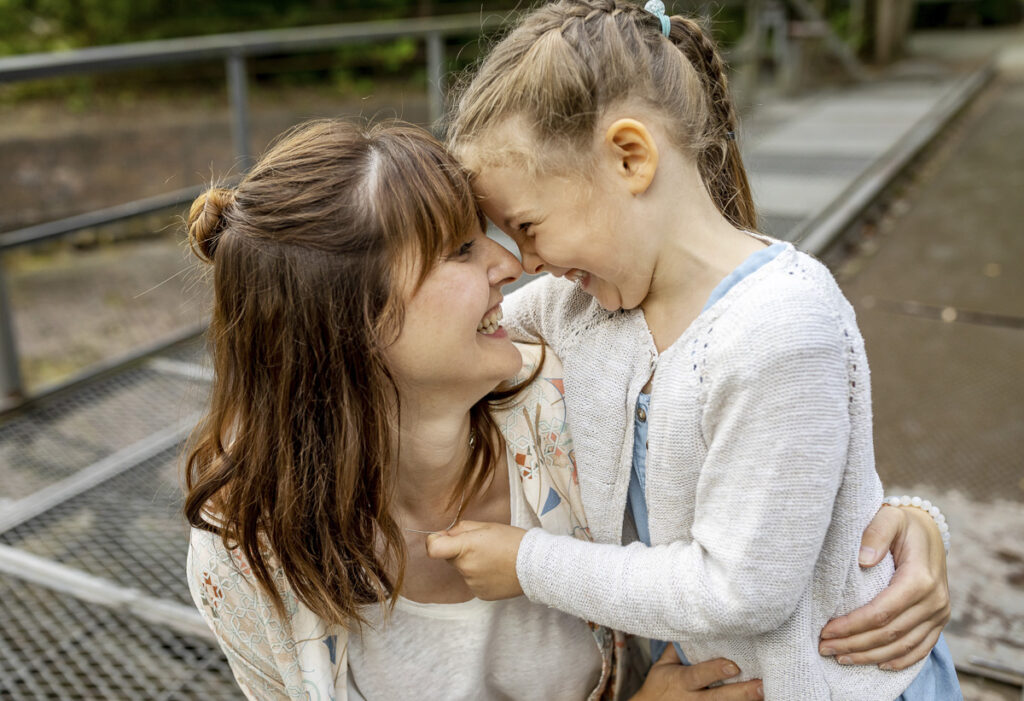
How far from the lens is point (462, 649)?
142 centimetres

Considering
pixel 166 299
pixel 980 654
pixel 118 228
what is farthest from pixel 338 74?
pixel 980 654

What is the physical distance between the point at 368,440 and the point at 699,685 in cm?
57

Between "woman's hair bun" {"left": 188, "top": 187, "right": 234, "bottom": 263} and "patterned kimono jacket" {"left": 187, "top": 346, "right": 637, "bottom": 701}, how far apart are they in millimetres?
390

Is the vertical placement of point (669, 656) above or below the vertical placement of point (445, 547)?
below

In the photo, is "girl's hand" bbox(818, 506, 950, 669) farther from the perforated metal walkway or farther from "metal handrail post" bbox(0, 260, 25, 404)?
"metal handrail post" bbox(0, 260, 25, 404)

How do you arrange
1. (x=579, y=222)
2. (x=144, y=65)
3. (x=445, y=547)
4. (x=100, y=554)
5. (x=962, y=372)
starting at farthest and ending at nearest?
1. (x=962, y=372)
2. (x=144, y=65)
3. (x=100, y=554)
4. (x=445, y=547)
5. (x=579, y=222)

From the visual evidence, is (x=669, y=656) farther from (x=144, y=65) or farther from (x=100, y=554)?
(x=144, y=65)

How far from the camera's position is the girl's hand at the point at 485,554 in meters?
1.31

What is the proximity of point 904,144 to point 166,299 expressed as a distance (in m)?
4.96

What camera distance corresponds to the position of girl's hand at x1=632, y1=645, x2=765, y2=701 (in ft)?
4.34

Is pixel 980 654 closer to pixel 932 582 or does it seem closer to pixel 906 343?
pixel 932 582

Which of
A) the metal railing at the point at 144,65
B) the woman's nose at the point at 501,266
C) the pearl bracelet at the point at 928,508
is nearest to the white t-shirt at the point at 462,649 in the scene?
the woman's nose at the point at 501,266

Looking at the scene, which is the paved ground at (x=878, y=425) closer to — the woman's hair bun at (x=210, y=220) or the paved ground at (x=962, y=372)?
the paved ground at (x=962, y=372)

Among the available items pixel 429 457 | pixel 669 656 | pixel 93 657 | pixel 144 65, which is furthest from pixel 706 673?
pixel 144 65
